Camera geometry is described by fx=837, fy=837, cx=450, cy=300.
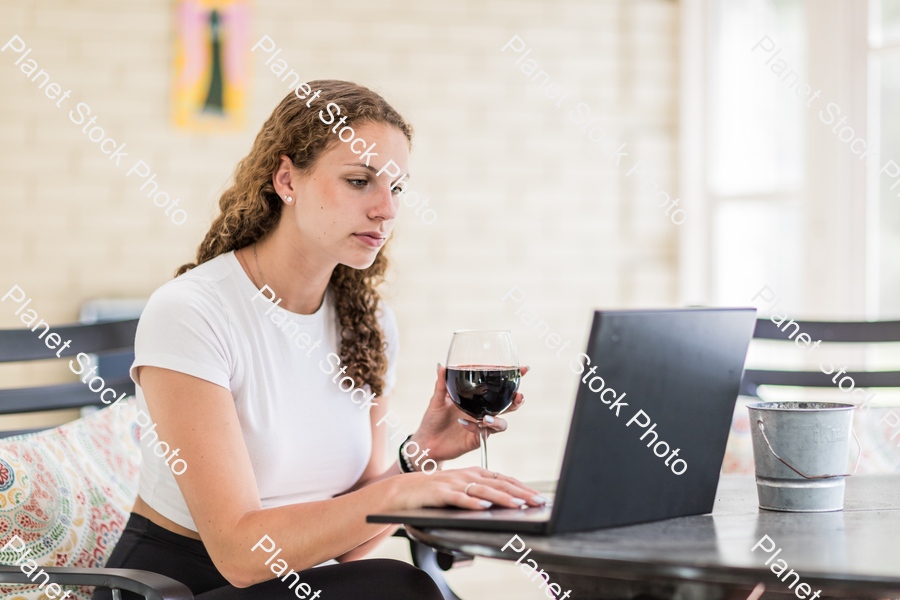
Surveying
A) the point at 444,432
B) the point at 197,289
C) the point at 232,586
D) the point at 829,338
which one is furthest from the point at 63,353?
the point at 829,338

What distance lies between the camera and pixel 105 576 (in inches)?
48.2

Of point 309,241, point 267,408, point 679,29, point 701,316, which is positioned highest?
point 679,29

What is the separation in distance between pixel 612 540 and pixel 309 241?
87 centimetres

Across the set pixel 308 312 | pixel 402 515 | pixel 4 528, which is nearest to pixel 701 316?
pixel 402 515

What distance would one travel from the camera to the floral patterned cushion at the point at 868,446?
7.06 ft

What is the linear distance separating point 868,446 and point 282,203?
162 cm

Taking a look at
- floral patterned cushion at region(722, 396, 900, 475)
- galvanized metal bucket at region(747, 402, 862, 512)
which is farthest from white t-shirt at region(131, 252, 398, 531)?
floral patterned cushion at region(722, 396, 900, 475)

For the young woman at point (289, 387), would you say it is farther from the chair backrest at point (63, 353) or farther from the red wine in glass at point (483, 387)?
the chair backrest at point (63, 353)

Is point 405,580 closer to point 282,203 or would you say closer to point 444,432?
point 444,432

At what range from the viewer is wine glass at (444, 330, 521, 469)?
121 centimetres

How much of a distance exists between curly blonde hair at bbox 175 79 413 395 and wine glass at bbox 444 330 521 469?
490 mm

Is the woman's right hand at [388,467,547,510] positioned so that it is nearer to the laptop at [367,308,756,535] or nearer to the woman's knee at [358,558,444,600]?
the laptop at [367,308,756,535]

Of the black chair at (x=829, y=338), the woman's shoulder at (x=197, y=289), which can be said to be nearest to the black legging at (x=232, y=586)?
the woman's shoulder at (x=197, y=289)

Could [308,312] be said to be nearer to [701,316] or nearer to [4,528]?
[4,528]
